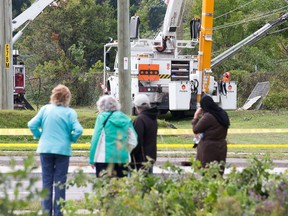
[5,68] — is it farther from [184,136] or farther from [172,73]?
[172,73]

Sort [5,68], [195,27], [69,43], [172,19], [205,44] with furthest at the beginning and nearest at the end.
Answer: [69,43], [172,19], [195,27], [205,44], [5,68]

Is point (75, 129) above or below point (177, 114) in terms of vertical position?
above

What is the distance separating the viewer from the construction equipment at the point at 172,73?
2858 centimetres

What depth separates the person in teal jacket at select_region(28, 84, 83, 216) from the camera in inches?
406

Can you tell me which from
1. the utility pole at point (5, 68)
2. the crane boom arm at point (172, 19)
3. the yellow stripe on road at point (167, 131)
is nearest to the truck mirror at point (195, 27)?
the crane boom arm at point (172, 19)

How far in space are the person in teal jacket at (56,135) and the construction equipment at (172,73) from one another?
1741 centimetres

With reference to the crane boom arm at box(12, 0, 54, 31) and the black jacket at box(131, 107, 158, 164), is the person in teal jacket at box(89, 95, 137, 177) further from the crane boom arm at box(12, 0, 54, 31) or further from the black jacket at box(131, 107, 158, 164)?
the crane boom arm at box(12, 0, 54, 31)

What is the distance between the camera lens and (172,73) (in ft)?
97.8

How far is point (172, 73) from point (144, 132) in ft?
61.0

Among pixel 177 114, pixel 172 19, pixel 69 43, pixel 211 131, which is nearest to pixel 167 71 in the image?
pixel 177 114

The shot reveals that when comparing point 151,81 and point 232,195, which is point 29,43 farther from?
point 232,195

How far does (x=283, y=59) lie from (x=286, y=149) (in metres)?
22.2

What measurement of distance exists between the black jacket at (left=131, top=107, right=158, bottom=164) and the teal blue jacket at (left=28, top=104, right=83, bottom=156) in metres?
1.12

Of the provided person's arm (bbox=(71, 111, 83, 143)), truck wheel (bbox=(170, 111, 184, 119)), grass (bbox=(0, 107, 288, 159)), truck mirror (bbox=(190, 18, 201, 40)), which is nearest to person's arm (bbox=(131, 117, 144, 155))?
person's arm (bbox=(71, 111, 83, 143))
